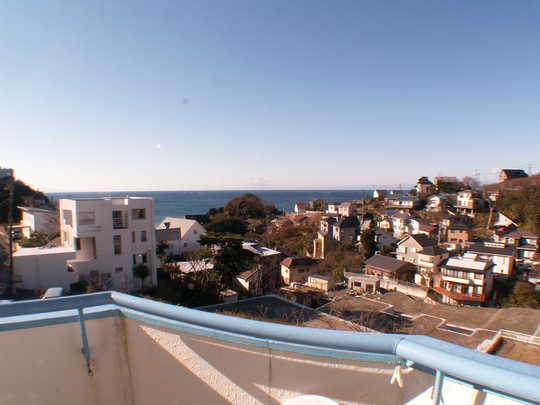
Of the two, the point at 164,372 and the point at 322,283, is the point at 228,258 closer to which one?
the point at 322,283

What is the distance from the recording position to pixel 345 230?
74.4 feet

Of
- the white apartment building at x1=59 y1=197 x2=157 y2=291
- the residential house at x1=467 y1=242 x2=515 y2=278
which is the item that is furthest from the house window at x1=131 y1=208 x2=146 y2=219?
the residential house at x1=467 y1=242 x2=515 y2=278

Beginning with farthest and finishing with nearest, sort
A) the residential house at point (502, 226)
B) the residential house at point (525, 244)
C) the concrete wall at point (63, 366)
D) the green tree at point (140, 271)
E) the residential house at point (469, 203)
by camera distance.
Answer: the residential house at point (469, 203)
the residential house at point (502, 226)
the residential house at point (525, 244)
the green tree at point (140, 271)
the concrete wall at point (63, 366)

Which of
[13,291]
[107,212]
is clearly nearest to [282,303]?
[107,212]

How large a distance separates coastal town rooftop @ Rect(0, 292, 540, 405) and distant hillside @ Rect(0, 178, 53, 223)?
68.0 ft

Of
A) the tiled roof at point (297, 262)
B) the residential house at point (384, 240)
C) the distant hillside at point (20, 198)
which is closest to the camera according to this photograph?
the tiled roof at point (297, 262)

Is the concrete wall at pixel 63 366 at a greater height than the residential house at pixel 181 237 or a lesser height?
greater

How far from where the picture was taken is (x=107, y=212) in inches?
353

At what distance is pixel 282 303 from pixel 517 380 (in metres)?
8.40

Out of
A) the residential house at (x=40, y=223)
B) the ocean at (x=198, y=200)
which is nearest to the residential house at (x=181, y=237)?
the ocean at (x=198, y=200)

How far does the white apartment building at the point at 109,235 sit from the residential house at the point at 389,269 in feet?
36.5

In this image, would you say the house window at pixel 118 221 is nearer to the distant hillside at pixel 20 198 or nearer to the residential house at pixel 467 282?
the distant hillside at pixel 20 198

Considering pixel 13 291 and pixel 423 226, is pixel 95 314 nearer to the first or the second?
pixel 13 291

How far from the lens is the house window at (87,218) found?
8.75 m
